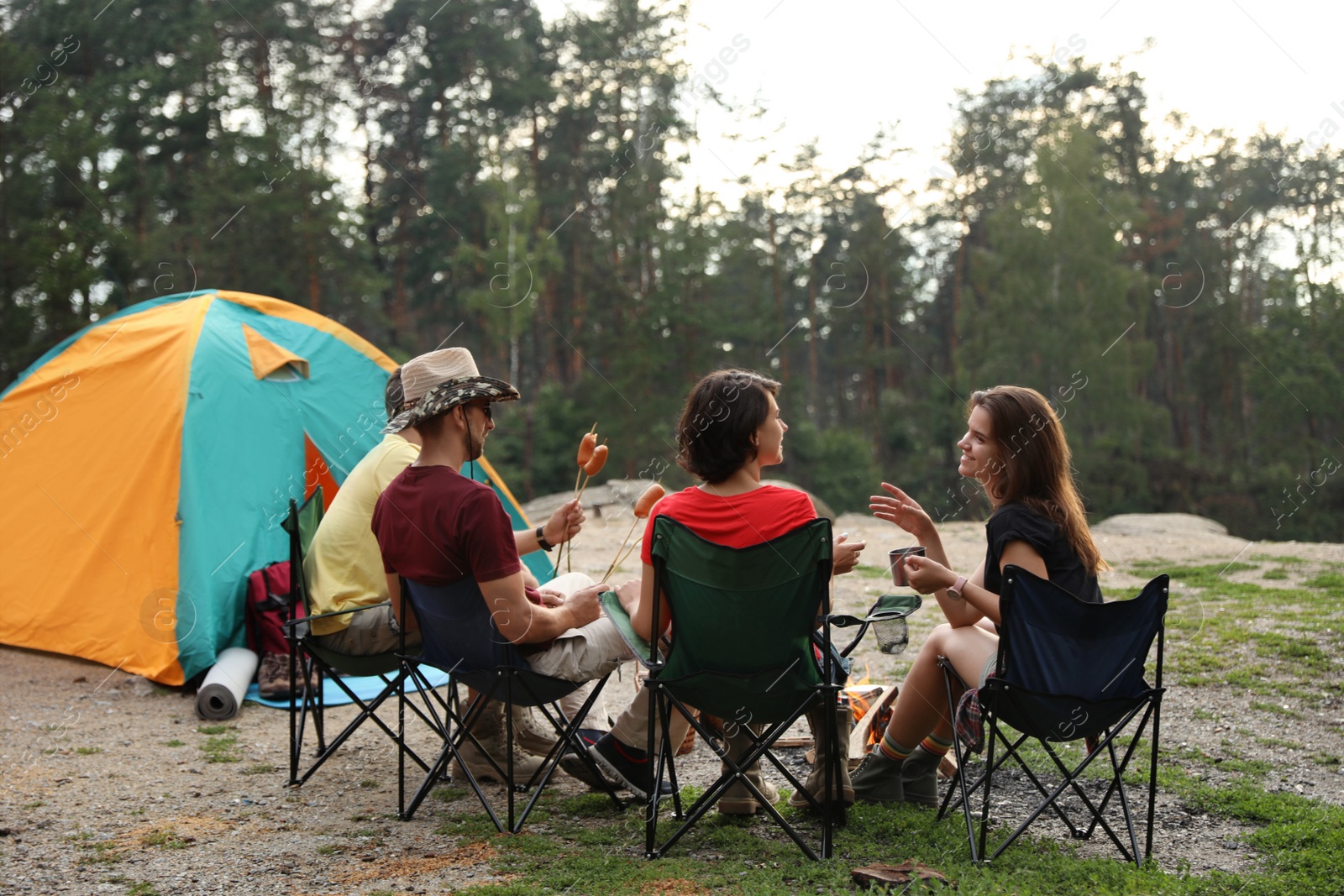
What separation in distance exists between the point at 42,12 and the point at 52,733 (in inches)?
622

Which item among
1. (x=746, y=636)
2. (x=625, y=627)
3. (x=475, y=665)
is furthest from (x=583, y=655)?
(x=746, y=636)

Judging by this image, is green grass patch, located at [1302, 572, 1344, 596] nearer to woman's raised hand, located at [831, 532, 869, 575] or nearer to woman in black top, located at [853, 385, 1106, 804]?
woman in black top, located at [853, 385, 1106, 804]

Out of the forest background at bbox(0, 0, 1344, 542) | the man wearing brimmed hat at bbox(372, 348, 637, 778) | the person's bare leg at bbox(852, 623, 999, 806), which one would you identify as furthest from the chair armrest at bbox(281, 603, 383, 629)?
the forest background at bbox(0, 0, 1344, 542)

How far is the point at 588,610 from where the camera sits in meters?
→ 2.88

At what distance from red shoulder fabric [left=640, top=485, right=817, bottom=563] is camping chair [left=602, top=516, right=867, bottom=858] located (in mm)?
74

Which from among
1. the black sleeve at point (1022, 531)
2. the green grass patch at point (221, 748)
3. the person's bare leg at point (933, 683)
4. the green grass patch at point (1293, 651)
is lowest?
the green grass patch at point (221, 748)

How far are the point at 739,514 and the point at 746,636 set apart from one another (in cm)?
30

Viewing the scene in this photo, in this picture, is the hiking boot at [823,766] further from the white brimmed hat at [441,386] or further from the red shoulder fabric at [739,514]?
the white brimmed hat at [441,386]

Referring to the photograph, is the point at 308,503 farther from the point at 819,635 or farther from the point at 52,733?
the point at 819,635

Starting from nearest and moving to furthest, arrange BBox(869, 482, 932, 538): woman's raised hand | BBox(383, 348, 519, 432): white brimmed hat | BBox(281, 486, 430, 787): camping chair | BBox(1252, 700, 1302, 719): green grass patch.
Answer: BBox(869, 482, 932, 538): woman's raised hand
BBox(383, 348, 519, 432): white brimmed hat
BBox(281, 486, 430, 787): camping chair
BBox(1252, 700, 1302, 719): green grass patch

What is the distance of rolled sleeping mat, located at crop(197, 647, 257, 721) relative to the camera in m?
4.26

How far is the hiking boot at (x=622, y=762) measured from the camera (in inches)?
119

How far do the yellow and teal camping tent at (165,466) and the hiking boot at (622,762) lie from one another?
2.31 meters

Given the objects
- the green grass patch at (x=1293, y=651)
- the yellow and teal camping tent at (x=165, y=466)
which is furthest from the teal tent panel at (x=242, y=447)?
the green grass patch at (x=1293, y=651)
